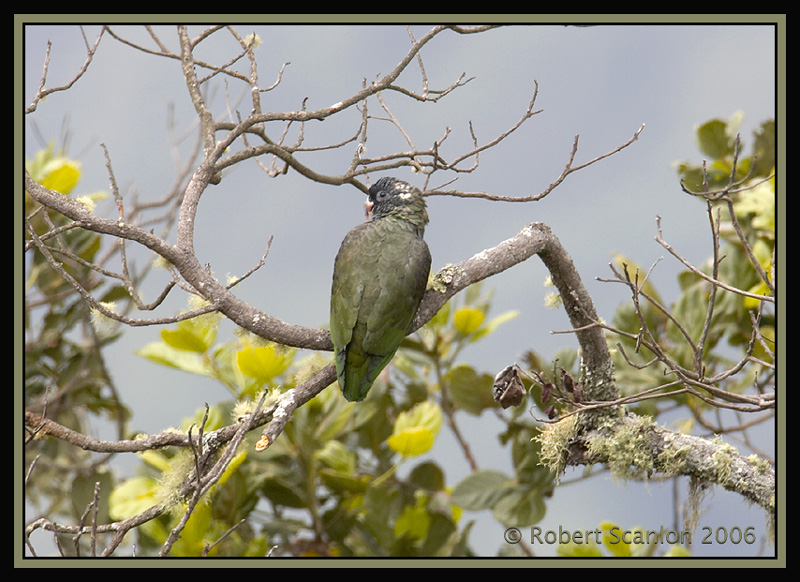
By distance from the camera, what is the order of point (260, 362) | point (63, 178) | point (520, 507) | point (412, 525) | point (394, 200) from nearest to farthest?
point (394, 200) → point (260, 362) → point (520, 507) → point (412, 525) → point (63, 178)

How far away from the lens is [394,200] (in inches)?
81.5

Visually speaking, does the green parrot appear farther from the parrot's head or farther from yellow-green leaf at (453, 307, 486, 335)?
yellow-green leaf at (453, 307, 486, 335)

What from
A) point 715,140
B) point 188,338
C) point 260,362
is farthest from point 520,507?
point 715,140

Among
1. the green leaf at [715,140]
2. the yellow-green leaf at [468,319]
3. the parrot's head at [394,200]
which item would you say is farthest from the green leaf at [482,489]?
the green leaf at [715,140]

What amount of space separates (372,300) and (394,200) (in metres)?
0.40

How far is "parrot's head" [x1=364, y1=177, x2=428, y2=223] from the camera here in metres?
2.04

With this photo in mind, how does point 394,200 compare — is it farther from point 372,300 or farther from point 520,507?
point 520,507

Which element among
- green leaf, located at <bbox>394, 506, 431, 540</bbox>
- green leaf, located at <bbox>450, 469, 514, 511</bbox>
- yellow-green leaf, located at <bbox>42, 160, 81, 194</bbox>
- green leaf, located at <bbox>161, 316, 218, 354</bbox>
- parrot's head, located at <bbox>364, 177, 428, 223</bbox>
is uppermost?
yellow-green leaf, located at <bbox>42, 160, 81, 194</bbox>

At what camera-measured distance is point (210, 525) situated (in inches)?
106

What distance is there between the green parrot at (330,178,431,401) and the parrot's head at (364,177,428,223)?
15 centimetres

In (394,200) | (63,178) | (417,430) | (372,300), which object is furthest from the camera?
(63,178)

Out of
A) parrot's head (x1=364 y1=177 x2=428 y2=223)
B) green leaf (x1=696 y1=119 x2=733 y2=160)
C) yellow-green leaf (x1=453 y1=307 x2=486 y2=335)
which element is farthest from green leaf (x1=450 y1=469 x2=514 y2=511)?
green leaf (x1=696 y1=119 x2=733 y2=160)

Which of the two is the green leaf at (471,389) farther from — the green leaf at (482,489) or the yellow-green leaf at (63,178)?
the yellow-green leaf at (63,178)
